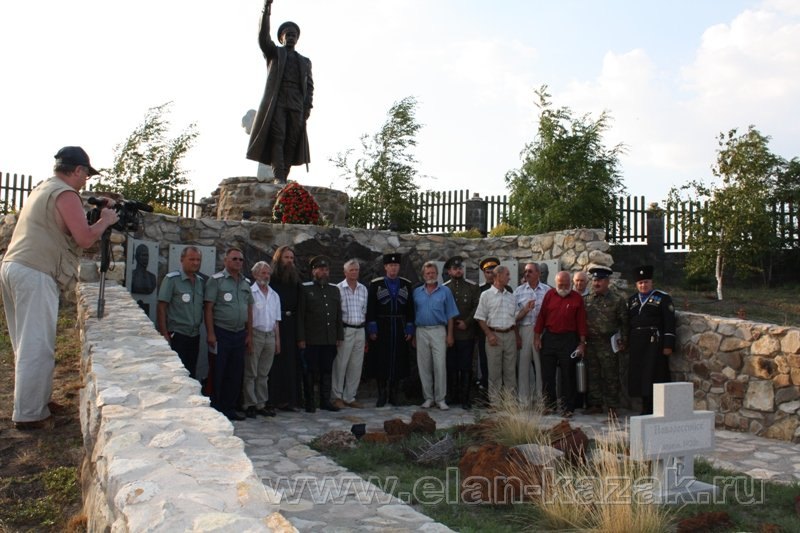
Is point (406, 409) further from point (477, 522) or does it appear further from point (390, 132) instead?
point (390, 132)

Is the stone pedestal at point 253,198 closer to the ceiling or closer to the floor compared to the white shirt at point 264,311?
closer to the ceiling

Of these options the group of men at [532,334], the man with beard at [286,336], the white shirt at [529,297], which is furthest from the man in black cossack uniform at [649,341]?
the man with beard at [286,336]

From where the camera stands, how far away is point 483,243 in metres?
9.59

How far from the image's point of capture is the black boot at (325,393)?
750cm

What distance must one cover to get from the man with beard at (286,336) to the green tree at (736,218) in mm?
10662

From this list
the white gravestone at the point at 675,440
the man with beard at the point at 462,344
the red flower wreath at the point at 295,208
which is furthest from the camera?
the red flower wreath at the point at 295,208

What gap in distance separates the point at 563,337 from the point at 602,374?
0.57m

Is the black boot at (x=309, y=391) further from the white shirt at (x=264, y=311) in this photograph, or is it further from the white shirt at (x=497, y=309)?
the white shirt at (x=497, y=309)

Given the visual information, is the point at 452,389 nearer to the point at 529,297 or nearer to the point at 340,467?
the point at 529,297

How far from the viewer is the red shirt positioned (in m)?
7.34

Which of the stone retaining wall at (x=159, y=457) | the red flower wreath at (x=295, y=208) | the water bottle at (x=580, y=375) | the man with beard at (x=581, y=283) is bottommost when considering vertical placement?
the water bottle at (x=580, y=375)

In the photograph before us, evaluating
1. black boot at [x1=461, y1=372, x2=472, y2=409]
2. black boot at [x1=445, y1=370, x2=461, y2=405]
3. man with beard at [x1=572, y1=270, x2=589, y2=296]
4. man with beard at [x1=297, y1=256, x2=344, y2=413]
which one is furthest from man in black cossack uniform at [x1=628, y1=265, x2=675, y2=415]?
man with beard at [x1=297, y1=256, x2=344, y2=413]

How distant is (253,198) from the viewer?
33.7 feet

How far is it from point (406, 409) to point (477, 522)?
3.87m
